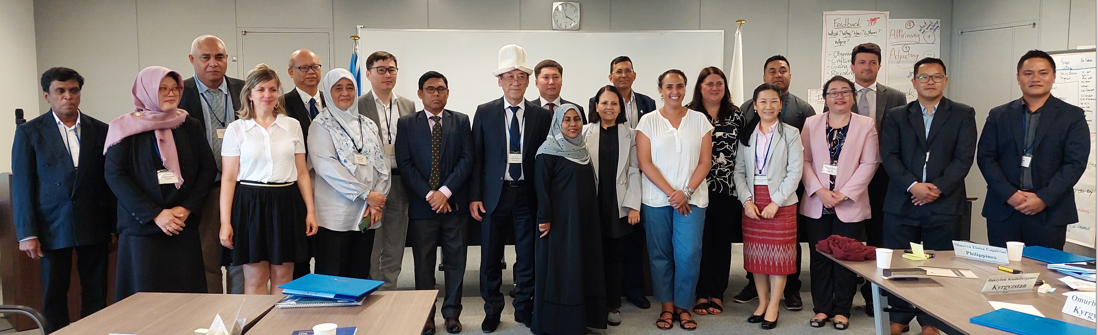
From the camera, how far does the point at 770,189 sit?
3.64m

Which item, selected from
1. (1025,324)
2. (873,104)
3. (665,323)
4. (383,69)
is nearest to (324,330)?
(1025,324)

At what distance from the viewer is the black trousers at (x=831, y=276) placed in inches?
146

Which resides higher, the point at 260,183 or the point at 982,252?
the point at 260,183

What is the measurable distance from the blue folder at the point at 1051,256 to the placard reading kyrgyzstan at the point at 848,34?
15.9 feet

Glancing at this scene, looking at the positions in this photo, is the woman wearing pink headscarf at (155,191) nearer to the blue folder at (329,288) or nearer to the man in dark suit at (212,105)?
the man in dark suit at (212,105)

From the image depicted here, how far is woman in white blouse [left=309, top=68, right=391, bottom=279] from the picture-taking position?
3242mm

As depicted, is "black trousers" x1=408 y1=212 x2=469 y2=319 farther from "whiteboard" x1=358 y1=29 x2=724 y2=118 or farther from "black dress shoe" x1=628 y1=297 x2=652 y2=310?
"whiteboard" x1=358 y1=29 x2=724 y2=118

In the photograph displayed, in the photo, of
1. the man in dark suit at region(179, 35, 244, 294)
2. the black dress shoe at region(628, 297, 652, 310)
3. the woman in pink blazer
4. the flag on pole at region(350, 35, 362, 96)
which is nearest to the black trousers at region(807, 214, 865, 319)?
the woman in pink blazer

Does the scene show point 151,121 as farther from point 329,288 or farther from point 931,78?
point 931,78

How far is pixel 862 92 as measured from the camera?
415 centimetres

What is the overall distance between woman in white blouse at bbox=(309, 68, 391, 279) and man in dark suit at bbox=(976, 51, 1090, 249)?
11.3 feet

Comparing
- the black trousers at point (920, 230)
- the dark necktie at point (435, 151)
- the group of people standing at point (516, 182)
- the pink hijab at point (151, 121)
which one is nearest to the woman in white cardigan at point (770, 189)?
the group of people standing at point (516, 182)

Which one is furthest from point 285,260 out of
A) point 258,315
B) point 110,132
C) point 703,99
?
point 703,99

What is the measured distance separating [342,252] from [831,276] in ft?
9.68
